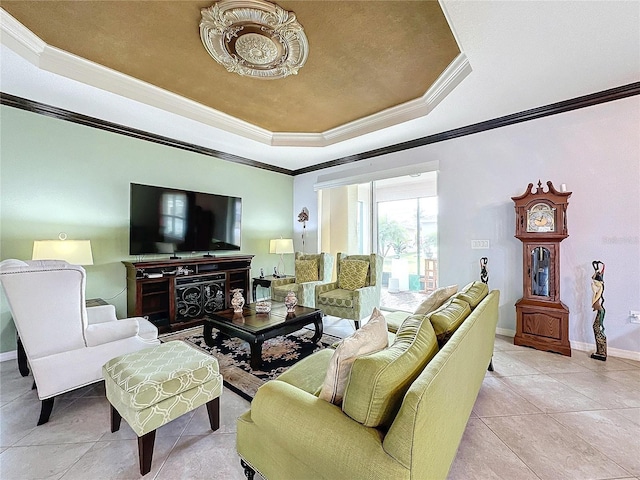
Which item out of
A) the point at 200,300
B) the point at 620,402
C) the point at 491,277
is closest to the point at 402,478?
the point at 620,402

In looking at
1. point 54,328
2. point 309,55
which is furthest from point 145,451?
point 309,55

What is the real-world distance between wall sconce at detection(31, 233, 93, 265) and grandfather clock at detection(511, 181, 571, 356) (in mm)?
4673

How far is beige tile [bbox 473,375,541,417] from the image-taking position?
1978 mm

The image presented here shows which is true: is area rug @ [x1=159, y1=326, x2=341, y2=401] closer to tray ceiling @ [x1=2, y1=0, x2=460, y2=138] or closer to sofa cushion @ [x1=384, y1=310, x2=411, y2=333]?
sofa cushion @ [x1=384, y1=310, x2=411, y2=333]

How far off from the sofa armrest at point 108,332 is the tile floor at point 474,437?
0.51 meters

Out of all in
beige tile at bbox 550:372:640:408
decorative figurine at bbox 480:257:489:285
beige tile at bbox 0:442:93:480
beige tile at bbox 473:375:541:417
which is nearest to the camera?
beige tile at bbox 0:442:93:480

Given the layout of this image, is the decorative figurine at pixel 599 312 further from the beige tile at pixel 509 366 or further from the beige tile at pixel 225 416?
the beige tile at pixel 225 416

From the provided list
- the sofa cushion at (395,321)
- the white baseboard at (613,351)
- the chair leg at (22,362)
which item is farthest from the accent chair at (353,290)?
the chair leg at (22,362)

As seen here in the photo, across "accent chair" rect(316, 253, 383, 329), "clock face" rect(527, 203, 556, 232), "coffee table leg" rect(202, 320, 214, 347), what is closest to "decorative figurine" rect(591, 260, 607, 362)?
"clock face" rect(527, 203, 556, 232)

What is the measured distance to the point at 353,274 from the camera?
4.13 metres

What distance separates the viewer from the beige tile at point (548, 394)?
2.03 m

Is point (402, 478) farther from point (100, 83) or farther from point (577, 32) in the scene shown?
point (100, 83)

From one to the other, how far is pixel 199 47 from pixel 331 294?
3041 mm

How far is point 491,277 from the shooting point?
11.9ft
